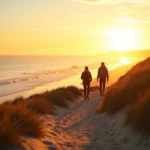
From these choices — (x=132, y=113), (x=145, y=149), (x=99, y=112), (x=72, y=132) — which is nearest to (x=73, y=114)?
(x=99, y=112)

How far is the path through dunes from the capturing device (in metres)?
7.06

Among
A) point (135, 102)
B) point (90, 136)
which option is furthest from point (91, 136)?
point (135, 102)

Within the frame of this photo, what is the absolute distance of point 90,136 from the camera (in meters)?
8.95

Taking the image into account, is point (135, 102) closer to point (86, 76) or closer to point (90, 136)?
point (90, 136)

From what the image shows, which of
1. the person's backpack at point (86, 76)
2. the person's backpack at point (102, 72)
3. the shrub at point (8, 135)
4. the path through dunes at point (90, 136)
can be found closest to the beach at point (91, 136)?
the path through dunes at point (90, 136)

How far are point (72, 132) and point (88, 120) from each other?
2205mm

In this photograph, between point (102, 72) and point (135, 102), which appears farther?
point (102, 72)

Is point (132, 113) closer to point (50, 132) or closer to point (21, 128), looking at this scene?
point (50, 132)

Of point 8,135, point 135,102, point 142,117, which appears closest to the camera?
point 8,135

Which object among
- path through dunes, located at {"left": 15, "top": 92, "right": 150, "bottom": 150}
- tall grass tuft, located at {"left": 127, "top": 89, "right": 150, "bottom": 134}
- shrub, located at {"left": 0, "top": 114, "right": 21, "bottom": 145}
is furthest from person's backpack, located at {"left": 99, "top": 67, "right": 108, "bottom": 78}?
shrub, located at {"left": 0, "top": 114, "right": 21, "bottom": 145}

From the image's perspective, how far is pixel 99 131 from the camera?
951cm

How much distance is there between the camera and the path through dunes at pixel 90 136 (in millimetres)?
7055

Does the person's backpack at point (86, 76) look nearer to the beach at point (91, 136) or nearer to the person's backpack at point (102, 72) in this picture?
the person's backpack at point (102, 72)

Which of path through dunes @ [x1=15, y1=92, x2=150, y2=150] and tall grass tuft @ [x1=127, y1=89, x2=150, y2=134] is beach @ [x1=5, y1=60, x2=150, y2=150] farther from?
tall grass tuft @ [x1=127, y1=89, x2=150, y2=134]
